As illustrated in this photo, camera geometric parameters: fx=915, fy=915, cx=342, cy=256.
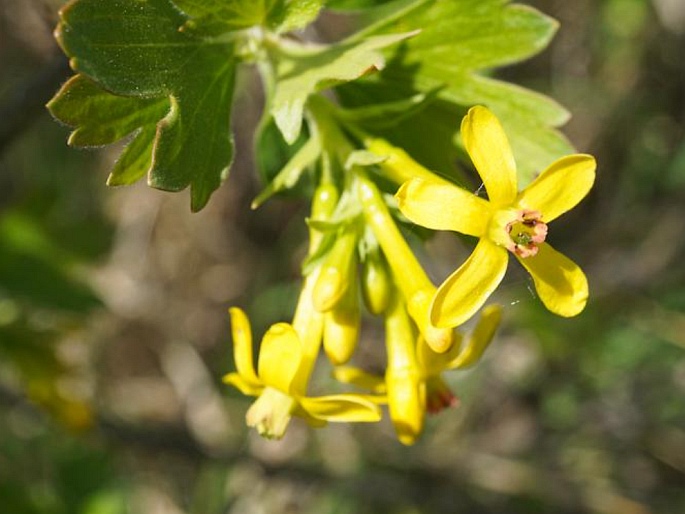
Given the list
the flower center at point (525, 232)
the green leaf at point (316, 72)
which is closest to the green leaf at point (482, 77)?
the green leaf at point (316, 72)

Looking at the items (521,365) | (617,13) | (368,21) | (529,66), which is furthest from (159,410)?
(617,13)

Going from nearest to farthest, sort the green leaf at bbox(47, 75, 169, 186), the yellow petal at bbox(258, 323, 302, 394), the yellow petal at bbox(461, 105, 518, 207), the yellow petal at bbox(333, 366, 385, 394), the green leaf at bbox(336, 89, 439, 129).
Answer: the yellow petal at bbox(461, 105, 518, 207), the green leaf at bbox(47, 75, 169, 186), the yellow petal at bbox(258, 323, 302, 394), the green leaf at bbox(336, 89, 439, 129), the yellow petal at bbox(333, 366, 385, 394)

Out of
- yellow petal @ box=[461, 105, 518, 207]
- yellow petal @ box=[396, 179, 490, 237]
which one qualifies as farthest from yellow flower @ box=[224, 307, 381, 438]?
yellow petal @ box=[461, 105, 518, 207]

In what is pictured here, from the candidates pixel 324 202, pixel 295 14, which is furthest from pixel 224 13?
pixel 324 202

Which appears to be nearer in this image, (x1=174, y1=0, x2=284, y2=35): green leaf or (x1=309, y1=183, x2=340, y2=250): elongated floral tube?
(x1=174, y1=0, x2=284, y2=35): green leaf

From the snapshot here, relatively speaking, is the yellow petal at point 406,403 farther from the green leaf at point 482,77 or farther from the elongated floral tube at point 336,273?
the green leaf at point 482,77

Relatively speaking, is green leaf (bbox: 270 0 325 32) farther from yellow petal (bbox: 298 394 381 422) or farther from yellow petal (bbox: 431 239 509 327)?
yellow petal (bbox: 298 394 381 422)

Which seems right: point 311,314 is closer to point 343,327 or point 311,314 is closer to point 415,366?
point 343,327
